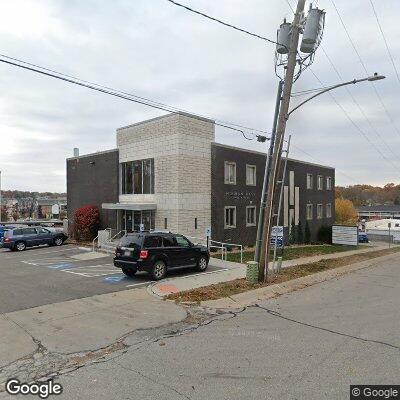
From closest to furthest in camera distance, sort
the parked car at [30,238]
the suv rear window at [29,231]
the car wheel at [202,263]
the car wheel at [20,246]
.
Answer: the car wheel at [202,263] < the parked car at [30,238] < the car wheel at [20,246] < the suv rear window at [29,231]

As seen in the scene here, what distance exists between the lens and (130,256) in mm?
14195

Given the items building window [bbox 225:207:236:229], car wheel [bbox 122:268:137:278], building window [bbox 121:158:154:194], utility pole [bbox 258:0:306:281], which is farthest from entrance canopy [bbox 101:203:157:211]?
utility pole [bbox 258:0:306:281]

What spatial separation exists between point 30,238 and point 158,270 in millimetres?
14764

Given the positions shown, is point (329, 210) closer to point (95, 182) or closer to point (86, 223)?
point (95, 182)

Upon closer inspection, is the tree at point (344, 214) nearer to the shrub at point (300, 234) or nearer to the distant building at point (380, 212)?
the distant building at point (380, 212)

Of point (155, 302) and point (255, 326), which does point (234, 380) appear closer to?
point (255, 326)

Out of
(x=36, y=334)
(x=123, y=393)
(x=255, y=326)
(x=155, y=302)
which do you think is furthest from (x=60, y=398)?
(x=155, y=302)

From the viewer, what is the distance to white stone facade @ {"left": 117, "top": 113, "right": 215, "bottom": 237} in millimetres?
24109

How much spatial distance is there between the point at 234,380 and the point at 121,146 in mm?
24239

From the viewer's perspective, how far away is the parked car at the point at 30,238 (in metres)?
24.9

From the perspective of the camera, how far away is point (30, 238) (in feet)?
84.7

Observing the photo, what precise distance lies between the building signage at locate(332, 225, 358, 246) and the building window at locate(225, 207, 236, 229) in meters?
9.06

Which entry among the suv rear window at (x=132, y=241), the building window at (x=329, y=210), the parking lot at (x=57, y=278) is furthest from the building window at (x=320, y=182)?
the suv rear window at (x=132, y=241)

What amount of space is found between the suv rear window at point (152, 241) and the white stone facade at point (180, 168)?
9.29 meters
